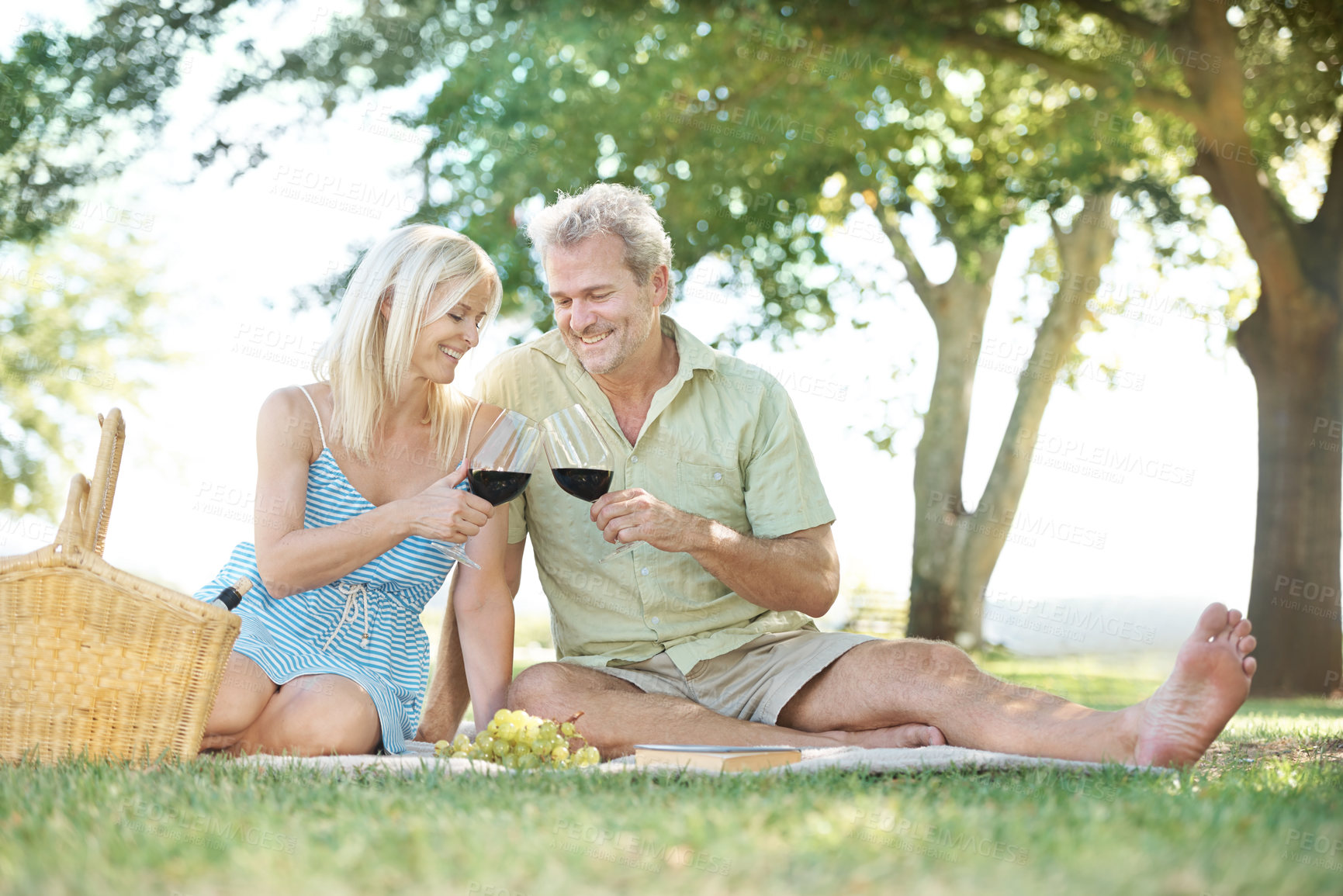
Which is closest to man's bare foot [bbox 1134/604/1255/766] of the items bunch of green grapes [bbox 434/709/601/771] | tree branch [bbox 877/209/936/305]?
bunch of green grapes [bbox 434/709/601/771]

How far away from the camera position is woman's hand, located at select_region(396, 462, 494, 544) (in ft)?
9.87

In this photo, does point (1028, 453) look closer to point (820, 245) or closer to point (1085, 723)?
point (820, 245)

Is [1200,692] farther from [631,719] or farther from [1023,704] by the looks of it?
[631,719]

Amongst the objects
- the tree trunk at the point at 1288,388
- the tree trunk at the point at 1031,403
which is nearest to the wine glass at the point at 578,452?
the tree trunk at the point at 1288,388

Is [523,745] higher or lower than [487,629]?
lower

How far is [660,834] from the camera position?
1807 millimetres

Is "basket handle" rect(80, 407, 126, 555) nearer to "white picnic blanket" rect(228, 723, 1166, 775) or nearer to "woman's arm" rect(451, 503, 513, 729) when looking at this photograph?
"white picnic blanket" rect(228, 723, 1166, 775)

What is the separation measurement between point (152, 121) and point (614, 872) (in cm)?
956

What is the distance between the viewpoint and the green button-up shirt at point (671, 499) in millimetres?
3715

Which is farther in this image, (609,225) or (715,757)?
(609,225)

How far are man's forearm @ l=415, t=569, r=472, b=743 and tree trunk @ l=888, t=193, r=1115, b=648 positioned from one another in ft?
29.6

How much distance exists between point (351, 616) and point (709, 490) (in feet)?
4.08

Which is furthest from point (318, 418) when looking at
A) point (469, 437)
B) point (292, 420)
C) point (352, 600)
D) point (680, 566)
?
point (680, 566)

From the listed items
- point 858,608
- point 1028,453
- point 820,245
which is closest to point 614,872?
point 820,245
